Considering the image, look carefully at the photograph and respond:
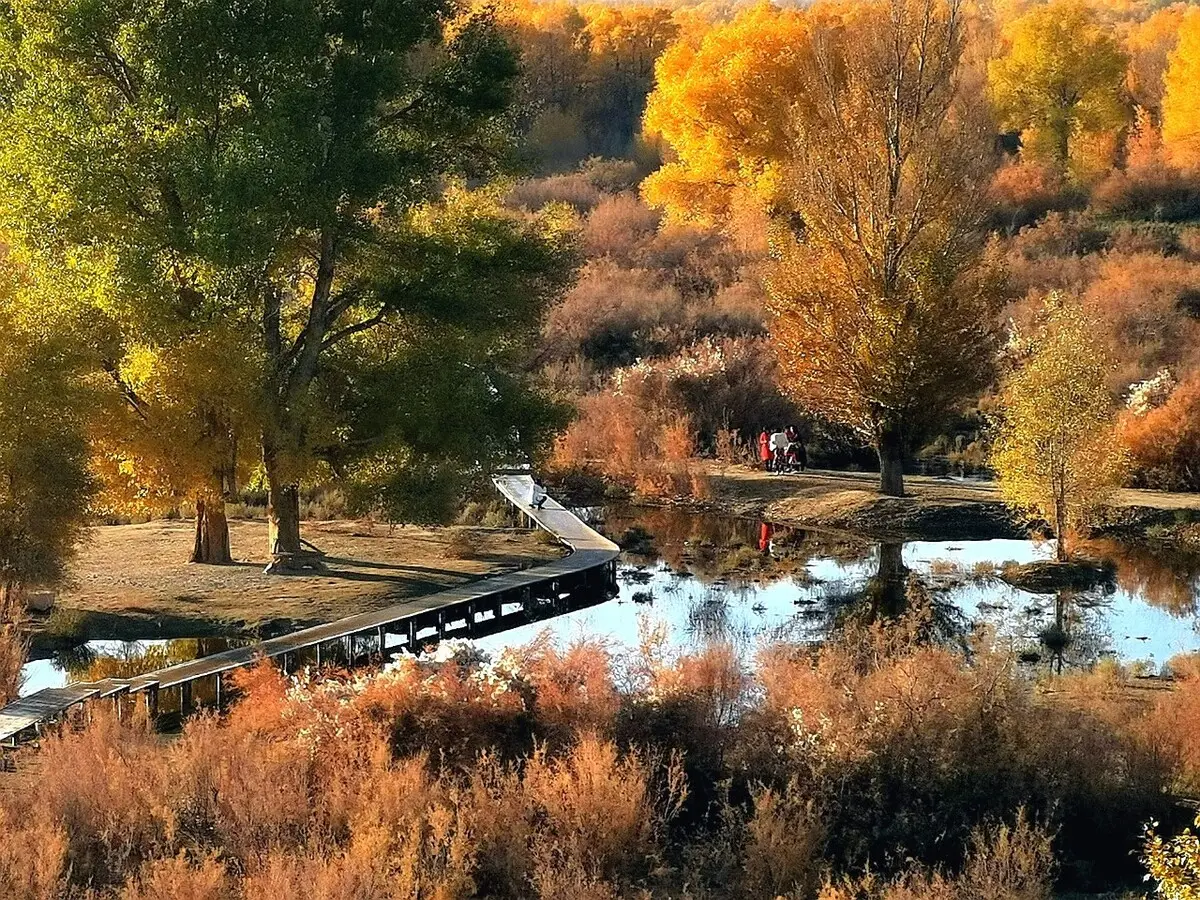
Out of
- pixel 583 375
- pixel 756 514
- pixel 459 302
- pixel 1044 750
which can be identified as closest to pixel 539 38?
pixel 583 375

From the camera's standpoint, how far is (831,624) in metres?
21.3

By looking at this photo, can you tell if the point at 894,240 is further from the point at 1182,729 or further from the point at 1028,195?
the point at 1028,195

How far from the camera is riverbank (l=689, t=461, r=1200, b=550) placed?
1108 inches

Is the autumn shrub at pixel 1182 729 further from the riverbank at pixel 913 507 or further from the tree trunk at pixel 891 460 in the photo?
the tree trunk at pixel 891 460

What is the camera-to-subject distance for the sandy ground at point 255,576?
64.8ft

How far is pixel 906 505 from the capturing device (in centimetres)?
3016

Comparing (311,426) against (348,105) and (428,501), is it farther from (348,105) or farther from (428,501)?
(348,105)

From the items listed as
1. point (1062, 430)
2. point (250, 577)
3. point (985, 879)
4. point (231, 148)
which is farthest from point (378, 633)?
point (1062, 430)

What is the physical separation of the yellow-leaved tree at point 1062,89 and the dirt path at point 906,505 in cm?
3796

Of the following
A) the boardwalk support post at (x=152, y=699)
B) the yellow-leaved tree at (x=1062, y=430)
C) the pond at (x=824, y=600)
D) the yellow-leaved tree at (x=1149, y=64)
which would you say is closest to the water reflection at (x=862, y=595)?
the pond at (x=824, y=600)

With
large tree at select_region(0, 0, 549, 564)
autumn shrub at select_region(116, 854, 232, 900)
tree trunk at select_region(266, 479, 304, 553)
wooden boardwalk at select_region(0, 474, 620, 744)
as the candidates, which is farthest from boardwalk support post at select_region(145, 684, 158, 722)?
tree trunk at select_region(266, 479, 304, 553)

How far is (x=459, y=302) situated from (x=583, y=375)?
20879 millimetres

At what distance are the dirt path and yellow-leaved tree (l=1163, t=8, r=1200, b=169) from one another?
118ft

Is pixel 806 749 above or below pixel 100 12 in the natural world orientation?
below
